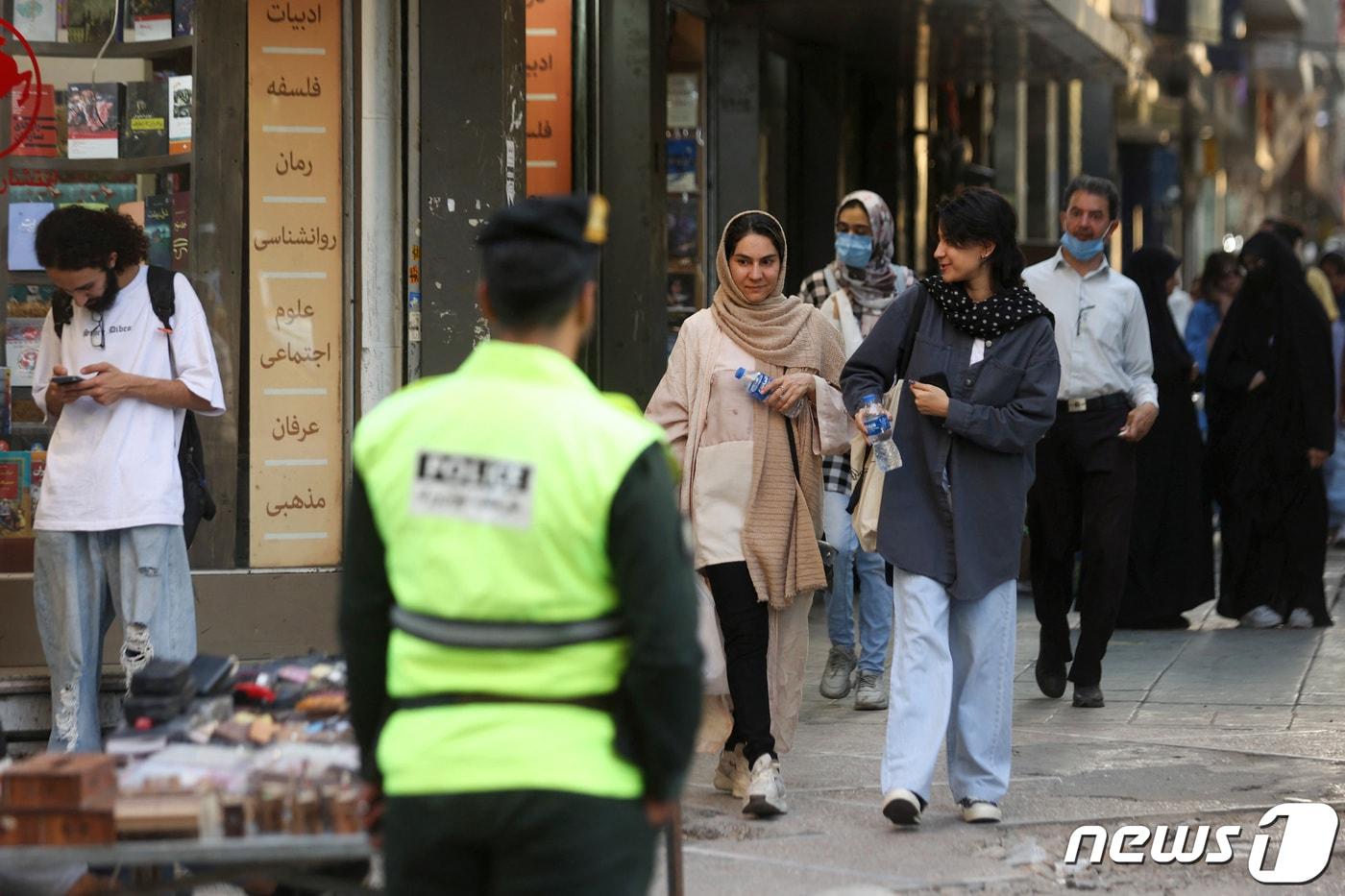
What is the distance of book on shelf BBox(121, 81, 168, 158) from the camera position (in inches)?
335

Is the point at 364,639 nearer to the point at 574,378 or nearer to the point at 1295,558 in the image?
the point at 574,378

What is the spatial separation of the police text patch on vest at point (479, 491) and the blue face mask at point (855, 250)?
232 inches

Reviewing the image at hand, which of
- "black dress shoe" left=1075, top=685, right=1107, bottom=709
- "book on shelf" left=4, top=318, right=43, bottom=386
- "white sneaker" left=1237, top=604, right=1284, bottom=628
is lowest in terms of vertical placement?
"white sneaker" left=1237, top=604, right=1284, bottom=628

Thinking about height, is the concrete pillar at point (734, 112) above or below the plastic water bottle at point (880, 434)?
above

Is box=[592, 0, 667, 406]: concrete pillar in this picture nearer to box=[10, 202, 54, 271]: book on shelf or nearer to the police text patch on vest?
box=[10, 202, 54, 271]: book on shelf

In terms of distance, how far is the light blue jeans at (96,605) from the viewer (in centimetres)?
673

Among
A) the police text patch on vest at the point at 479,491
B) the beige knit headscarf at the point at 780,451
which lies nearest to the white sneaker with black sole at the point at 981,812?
the beige knit headscarf at the point at 780,451

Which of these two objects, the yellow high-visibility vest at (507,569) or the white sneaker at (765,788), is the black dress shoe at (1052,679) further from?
the yellow high-visibility vest at (507,569)

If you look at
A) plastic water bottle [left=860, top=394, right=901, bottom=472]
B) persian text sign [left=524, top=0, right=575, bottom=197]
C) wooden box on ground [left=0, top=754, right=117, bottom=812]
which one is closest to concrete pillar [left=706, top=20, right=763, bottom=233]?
persian text sign [left=524, top=0, right=575, bottom=197]

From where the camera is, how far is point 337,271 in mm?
8680

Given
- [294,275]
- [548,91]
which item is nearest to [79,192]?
[294,275]

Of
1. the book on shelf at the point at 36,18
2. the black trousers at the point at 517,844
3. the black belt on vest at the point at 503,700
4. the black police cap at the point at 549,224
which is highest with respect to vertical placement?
the book on shelf at the point at 36,18

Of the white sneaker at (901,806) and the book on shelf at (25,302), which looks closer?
the white sneaker at (901,806)

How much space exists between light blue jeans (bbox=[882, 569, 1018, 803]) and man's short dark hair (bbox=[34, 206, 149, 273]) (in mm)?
2757
